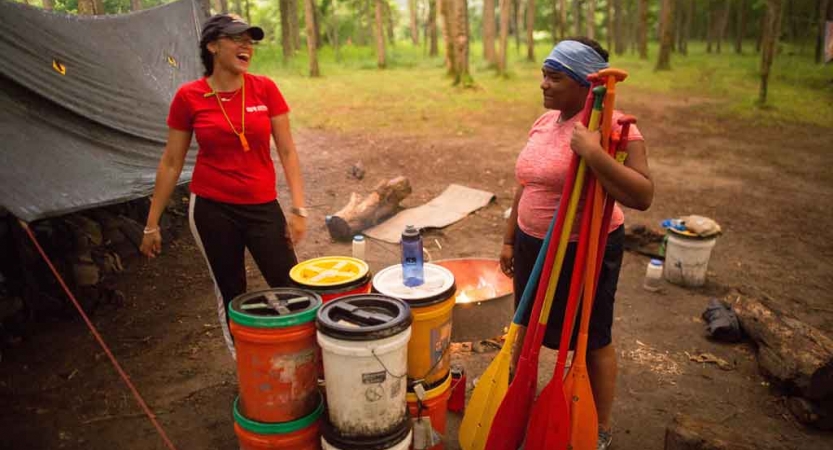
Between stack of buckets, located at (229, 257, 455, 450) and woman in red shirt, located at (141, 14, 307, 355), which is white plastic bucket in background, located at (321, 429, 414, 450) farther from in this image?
woman in red shirt, located at (141, 14, 307, 355)

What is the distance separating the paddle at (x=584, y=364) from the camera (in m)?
2.19

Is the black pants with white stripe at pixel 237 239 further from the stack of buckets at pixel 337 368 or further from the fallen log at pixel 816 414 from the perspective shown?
the fallen log at pixel 816 414

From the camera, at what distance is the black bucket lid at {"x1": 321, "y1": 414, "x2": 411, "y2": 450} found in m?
2.07

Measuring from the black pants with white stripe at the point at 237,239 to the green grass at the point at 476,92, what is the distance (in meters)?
7.89

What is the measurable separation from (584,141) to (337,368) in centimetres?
125

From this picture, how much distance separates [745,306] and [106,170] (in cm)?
479

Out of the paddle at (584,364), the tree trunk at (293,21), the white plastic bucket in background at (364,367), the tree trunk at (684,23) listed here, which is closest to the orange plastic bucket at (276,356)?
the white plastic bucket in background at (364,367)

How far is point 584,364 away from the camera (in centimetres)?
231

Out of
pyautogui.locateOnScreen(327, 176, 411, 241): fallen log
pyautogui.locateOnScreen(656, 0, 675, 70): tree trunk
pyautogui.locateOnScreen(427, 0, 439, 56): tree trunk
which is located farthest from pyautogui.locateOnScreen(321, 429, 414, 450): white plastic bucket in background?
pyautogui.locateOnScreen(427, 0, 439, 56): tree trunk

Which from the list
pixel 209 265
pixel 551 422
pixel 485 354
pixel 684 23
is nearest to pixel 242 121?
pixel 209 265

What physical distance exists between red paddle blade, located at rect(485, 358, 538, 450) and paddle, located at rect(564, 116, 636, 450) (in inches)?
6.7

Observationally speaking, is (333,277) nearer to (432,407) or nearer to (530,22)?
(432,407)

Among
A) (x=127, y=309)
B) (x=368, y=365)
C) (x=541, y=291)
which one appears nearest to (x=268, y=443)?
(x=368, y=365)

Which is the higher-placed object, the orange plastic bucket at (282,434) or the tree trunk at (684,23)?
the tree trunk at (684,23)
